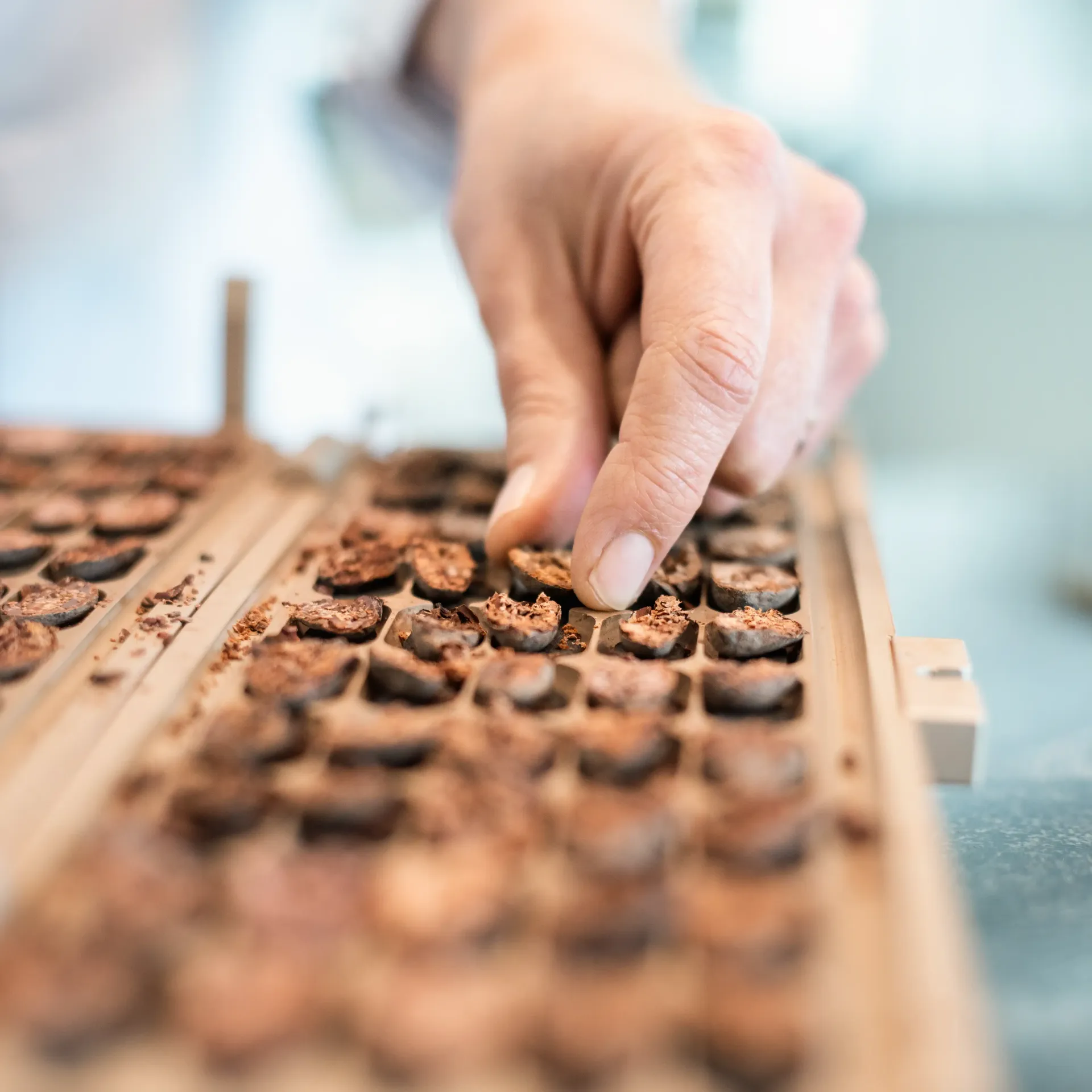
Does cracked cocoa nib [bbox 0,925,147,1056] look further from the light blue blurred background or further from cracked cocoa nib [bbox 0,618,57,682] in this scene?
the light blue blurred background

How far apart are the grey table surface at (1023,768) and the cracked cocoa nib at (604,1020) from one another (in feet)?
0.55

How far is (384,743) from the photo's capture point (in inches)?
19.3

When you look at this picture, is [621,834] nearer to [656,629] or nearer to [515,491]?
[656,629]

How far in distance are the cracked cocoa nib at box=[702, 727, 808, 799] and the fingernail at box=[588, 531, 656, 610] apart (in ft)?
0.61

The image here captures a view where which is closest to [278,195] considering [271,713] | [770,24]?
[770,24]

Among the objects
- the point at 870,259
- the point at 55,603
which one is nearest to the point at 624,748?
the point at 55,603

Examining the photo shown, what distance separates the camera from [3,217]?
1.25 metres

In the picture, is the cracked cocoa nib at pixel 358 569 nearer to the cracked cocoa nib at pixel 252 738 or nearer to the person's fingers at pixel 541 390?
the person's fingers at pixel 541 390

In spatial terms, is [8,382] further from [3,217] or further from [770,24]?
[770,24]

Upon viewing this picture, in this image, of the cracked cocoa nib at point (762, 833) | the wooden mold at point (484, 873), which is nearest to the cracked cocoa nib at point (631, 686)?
the wooden mold at point (484, 873)

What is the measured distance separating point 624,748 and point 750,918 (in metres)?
0.11

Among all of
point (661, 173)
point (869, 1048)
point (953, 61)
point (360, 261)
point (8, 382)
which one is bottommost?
point (869, 1048)

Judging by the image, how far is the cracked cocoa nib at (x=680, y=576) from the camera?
2.29 feet

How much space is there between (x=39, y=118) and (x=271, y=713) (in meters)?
0.98
